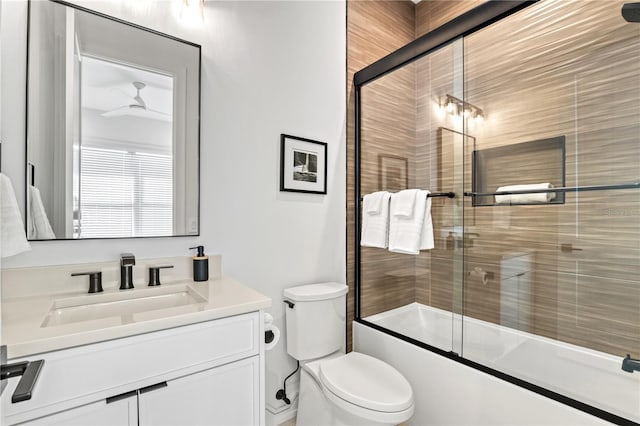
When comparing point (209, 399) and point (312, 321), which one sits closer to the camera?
point (209, 399)

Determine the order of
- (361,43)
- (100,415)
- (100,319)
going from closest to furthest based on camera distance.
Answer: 1. (100,415)
2. (100,319)
3. (361,43)

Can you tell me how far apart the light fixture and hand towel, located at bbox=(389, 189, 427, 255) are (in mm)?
463

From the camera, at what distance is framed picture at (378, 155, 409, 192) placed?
6.30 feet

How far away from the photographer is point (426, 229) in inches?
67.8

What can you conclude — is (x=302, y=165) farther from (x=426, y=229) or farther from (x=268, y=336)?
(x=268, y=336)

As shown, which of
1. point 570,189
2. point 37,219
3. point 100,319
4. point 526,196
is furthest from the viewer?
point 526,196

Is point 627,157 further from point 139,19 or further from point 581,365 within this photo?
point 139,19

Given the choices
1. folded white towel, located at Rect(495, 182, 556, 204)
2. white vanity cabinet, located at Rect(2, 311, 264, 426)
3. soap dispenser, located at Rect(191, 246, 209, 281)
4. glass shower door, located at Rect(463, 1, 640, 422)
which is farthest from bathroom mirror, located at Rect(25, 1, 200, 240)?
folded white towel, located at Rect(495, 182, 556, 204)

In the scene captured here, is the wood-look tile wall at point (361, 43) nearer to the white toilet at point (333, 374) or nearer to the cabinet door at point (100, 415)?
the white toilet at point (333, 374)

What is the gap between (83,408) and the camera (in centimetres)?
83

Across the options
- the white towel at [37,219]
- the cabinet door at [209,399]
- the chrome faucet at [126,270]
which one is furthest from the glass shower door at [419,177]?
the white towel at [37,219]

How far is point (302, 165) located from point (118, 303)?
1136 millimetres

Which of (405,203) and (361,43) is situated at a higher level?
(361,43)

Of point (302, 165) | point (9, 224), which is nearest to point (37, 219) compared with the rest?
point (9, 224)
